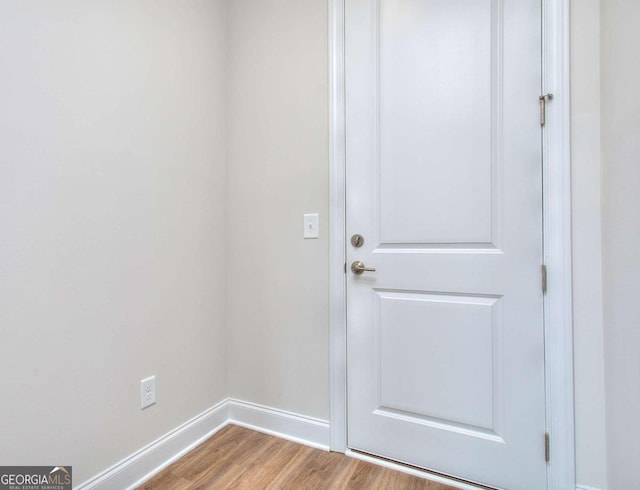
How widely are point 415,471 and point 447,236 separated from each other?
1040mm

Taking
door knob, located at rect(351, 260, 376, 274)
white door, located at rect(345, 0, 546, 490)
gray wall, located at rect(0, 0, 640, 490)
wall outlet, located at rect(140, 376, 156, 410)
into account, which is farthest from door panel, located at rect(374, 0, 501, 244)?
wall outlet, located at rect(140, 376, 156, 410)

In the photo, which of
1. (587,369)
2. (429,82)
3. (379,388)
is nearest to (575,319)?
(587,369)

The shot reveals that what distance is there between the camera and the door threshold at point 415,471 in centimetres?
133

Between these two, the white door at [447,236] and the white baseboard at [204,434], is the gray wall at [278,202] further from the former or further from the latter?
the white door at [447,236]

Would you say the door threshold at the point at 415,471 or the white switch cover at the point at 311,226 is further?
the white switch cover at the point at 311,226

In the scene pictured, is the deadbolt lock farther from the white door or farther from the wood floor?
the wood floor

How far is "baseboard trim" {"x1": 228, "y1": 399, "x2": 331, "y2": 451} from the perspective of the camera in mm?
1611

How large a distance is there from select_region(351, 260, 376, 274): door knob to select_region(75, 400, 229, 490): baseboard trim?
3.60ft

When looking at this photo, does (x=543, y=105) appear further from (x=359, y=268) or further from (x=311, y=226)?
(x=311, y=226)

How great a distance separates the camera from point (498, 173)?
4.29 ft

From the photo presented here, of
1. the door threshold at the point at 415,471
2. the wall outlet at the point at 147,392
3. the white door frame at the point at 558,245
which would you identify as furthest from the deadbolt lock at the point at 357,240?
the wall outlet at the point at 147,392

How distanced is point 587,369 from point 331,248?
111 centimetres

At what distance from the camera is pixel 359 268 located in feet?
5.04

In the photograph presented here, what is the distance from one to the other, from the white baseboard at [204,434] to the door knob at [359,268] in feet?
2.56
